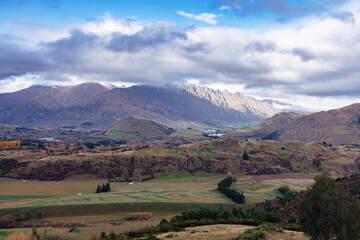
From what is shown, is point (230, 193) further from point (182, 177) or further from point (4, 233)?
point (4, 233)

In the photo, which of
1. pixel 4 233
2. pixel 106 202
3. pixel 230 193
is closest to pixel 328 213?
pixel 4 233

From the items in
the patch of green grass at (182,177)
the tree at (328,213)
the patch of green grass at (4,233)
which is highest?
the tree at (328,213)

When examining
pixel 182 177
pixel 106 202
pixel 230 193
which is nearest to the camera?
pixel 106 202

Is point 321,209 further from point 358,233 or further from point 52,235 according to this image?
point 52,235

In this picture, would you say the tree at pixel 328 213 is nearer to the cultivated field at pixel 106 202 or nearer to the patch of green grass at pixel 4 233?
the cultivated field at pixel 106 202

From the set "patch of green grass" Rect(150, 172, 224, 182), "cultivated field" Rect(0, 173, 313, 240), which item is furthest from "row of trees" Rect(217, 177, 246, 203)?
"patch of green grass" Rect(150, 172, 224, 182)

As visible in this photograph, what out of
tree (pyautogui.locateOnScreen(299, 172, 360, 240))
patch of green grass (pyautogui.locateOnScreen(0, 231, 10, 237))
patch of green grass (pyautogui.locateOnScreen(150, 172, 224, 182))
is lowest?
patch of green grass (pyautogui.locateOnScreen(150, 172, 224, 182))

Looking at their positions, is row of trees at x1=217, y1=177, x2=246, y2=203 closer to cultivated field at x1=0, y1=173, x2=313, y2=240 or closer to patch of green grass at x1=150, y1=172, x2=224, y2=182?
cultivated field at x1=0, y1=173, x2=313, y2=240

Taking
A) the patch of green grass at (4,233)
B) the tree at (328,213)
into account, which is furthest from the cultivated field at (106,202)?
the tree at (328,213)
